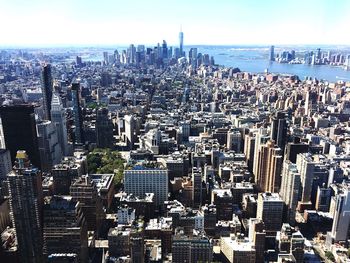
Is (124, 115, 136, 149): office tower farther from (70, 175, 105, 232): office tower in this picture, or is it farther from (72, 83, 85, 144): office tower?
(70, 175, 105, 232): office tower

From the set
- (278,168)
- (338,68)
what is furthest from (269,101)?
(338,68)

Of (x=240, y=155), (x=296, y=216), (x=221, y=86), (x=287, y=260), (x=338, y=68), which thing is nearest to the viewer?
(x=287, y=260)

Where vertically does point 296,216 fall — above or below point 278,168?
below

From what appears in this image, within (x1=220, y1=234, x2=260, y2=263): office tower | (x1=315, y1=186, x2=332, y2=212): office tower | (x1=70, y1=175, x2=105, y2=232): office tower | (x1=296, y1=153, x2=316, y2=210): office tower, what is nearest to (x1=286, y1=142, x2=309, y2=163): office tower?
(x1=296, y1=153, x2=316, y2=210): office tower

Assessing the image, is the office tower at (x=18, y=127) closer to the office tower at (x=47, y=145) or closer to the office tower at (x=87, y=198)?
the office tower at (x=47, y=145)

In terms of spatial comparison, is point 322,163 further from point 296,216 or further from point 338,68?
point 338,68
